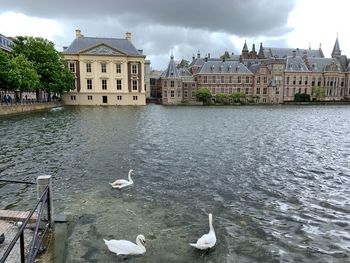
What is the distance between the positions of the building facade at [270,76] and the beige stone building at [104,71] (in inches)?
687

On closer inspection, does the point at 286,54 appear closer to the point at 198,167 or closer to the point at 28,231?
the point at 198,167

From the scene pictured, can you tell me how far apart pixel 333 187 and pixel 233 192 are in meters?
4.18

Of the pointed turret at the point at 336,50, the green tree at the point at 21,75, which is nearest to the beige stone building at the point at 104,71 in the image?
the green tree at the point at 21,75

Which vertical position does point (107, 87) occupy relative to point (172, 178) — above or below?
above

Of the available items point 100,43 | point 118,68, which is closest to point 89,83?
point 118,68

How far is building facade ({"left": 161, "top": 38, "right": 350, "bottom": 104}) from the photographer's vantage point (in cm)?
9831

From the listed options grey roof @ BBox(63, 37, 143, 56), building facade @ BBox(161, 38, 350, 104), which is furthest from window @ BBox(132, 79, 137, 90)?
building facade @ BBox(161, 38, 350, 104)

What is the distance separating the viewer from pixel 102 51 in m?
76.6

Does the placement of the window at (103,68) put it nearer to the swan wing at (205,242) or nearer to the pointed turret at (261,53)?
the pointed turret at (261,53)

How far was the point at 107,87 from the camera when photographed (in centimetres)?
7881

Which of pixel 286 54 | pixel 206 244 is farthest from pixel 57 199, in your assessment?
pixel 286 54

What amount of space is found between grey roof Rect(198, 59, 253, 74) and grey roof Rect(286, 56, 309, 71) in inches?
633

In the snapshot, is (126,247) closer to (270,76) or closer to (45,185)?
(45,185)

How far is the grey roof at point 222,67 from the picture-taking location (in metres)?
98.4
